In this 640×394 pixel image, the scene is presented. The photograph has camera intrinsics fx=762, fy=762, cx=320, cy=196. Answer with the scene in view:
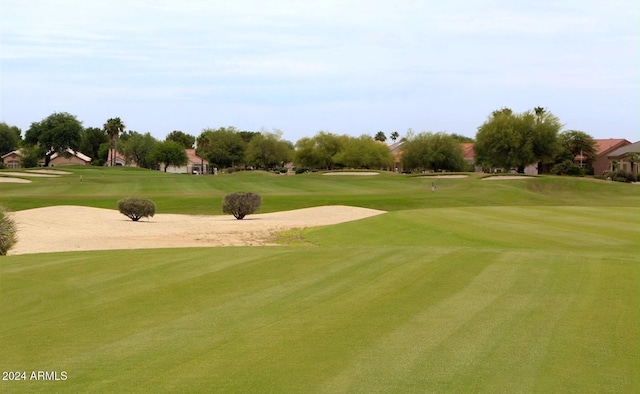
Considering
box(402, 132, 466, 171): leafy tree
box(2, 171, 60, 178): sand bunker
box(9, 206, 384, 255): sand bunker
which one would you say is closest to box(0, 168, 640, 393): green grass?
box(9, 206, 384, 255): sand bunker

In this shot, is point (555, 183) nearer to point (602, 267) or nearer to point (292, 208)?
point (292, 208)

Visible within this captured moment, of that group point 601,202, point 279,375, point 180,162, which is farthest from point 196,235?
point 180,162

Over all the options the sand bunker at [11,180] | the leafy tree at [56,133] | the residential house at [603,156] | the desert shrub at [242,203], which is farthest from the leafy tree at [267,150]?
the desert shrub at [242,203]

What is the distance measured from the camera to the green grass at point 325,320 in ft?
26.9

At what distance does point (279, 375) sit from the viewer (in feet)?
27.2

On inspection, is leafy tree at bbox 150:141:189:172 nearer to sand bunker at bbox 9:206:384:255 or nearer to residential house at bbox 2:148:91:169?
residential house at bbox 2:148:91:169

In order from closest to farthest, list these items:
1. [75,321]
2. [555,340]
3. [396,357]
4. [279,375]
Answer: [279,375] → [396,357] → [555,340] → [75,321]

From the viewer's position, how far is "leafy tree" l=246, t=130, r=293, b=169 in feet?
500

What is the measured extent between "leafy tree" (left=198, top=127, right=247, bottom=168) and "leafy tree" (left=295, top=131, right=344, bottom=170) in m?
32.2

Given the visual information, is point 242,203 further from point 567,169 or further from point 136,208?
point 567,169

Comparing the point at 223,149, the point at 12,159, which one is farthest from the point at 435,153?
the point at 12,159

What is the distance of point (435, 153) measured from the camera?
109625mm

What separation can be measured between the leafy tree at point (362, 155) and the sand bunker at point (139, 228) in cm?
7698

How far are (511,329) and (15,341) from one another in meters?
6.51
